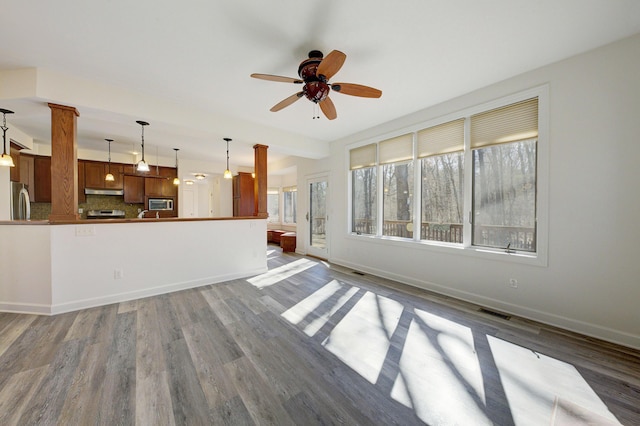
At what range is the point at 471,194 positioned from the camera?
3271 millimetres

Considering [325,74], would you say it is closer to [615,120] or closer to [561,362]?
[615,120]

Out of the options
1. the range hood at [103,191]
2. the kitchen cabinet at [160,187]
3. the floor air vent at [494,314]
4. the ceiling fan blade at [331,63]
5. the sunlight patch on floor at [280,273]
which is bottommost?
the floor air vent at [494,314]

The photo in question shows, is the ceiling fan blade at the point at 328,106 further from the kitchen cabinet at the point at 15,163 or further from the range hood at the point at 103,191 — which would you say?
the range hood at the point at 103,191

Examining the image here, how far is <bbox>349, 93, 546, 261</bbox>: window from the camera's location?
2836 millimetres

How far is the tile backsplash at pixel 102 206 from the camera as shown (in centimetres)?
533

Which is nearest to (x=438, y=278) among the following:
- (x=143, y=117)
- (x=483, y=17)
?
(x=483, y=17)

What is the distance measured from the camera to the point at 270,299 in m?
3.29

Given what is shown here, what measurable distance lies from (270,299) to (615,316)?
372 cm

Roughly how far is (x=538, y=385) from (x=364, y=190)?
3775 mm

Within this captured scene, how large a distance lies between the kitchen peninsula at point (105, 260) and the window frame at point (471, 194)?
290 centimetres

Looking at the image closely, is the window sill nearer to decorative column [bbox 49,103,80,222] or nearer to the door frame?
the door frame

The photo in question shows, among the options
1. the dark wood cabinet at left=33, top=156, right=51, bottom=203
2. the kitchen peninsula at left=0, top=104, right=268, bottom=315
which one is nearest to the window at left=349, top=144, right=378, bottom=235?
the kitchen peninsula at left=0, top=104, right=268, bottom=315

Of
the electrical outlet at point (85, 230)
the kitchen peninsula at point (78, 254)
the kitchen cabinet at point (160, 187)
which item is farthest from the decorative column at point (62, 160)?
the kitchen cabinet at point (160, 187)

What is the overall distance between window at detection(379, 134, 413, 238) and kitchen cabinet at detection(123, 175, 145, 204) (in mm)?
6352
